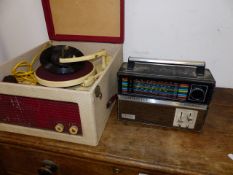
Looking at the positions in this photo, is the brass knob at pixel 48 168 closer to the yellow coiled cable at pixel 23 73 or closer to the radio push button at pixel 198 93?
the yellow coiled cable at pixel 23 73

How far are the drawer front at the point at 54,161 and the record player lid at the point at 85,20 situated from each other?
0.51m

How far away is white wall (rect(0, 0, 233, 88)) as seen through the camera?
0.78 meters

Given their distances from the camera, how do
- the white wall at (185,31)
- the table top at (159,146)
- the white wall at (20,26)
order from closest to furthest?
the table top at (159,146), the white wall at (185,31), the white wall at (20,26)

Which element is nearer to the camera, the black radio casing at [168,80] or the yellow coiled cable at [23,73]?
the black radio casing at [168,80]

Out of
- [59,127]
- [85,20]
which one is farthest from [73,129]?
[85,20]

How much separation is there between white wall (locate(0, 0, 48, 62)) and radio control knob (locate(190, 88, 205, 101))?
76cm

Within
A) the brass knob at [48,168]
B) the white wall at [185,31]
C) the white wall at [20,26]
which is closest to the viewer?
the brass knob at [48,168]

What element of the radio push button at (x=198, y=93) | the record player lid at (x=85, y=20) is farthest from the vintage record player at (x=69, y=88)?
the radio push button at (x=198, y=93)

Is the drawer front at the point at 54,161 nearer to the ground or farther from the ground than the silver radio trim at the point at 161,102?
nearer to the ground

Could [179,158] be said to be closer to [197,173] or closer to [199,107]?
[197,173]

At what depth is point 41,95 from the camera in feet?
1.81

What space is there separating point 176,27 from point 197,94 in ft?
1.23

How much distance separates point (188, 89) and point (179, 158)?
0.20 m

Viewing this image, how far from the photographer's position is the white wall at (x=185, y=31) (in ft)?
2.54
